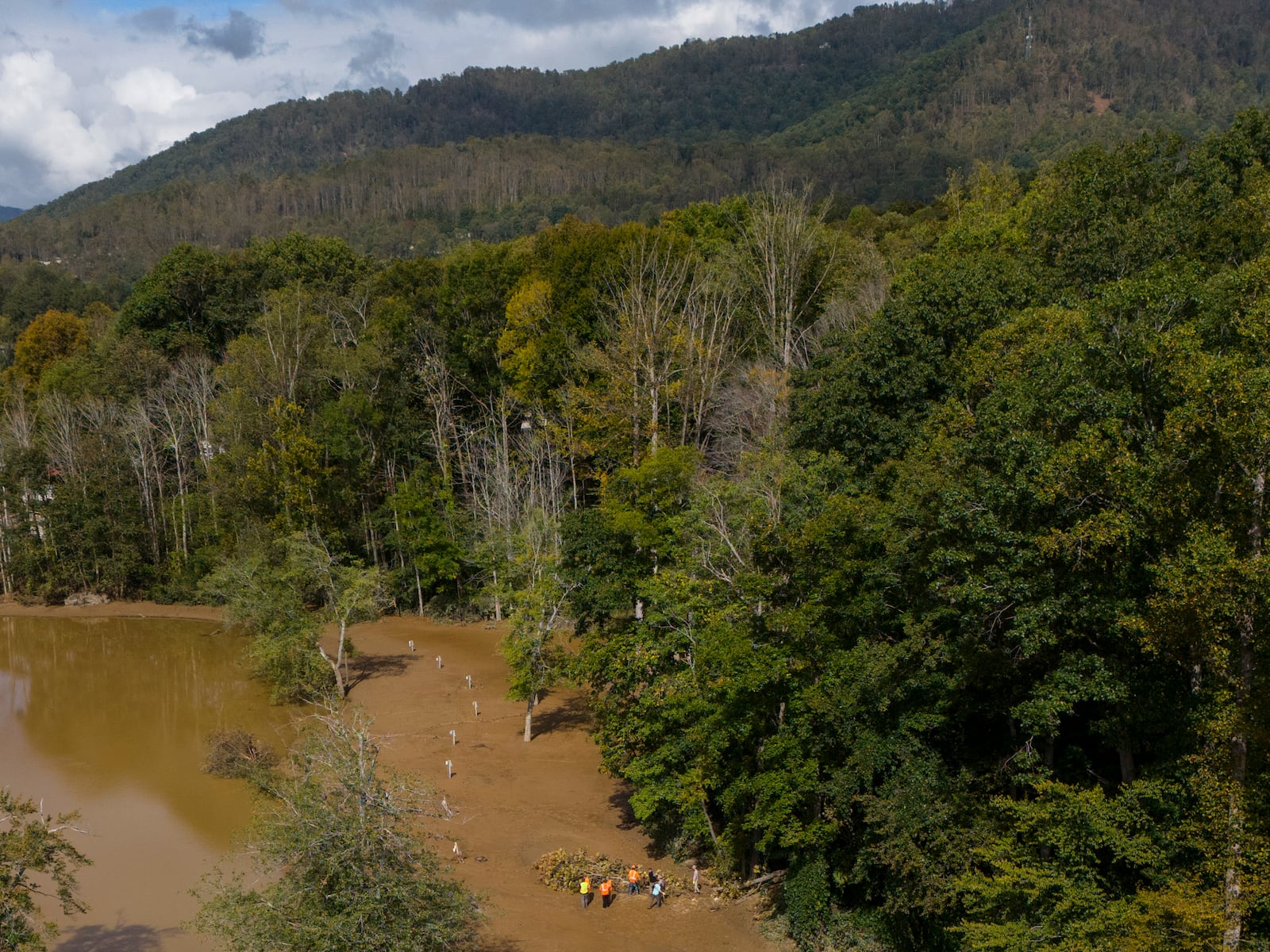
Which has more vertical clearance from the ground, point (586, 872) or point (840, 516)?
point (840, 516)

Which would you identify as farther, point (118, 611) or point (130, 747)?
point (118, 611)

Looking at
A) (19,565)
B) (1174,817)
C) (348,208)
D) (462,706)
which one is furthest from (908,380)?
(348,208)

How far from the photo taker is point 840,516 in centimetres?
1989

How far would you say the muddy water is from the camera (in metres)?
22.9

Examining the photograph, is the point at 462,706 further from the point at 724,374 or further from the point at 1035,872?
the point at 1035,872

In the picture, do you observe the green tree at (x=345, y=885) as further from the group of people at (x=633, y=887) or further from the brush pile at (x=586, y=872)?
the brush pile at (x=586, y=872)

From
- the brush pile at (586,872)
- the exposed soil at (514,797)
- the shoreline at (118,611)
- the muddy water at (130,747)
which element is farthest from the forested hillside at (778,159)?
the brush pile at (586,872)

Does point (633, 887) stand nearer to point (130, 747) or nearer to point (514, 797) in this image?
point (514, 797)

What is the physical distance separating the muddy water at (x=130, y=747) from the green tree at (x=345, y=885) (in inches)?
274

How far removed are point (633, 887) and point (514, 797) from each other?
5.93m

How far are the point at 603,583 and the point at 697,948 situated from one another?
10.5 metres

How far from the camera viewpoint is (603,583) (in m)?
28.2

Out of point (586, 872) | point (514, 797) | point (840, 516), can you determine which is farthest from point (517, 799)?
point (840, 516)

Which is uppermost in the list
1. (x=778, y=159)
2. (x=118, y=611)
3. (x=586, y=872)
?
(x=778, y=159)
